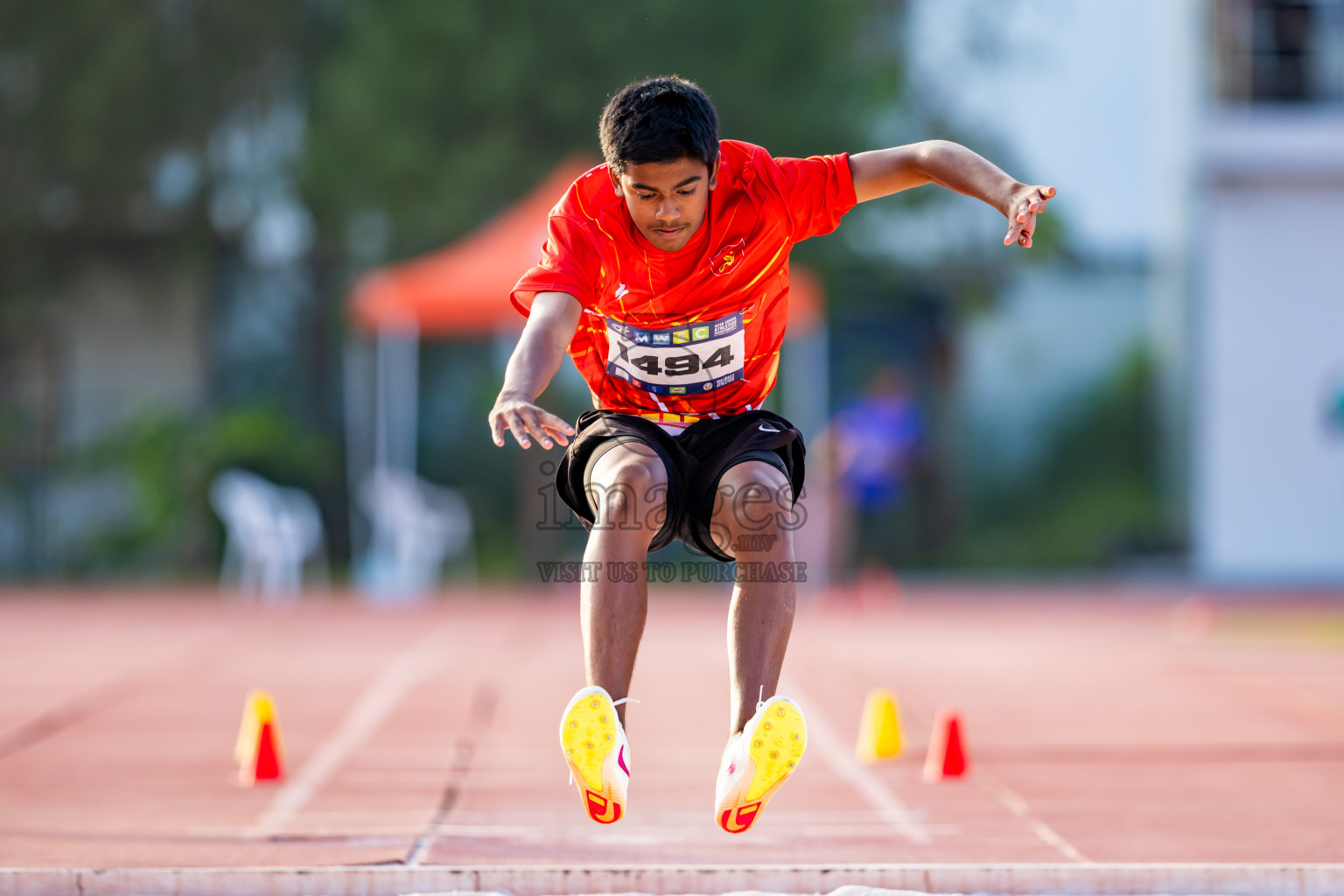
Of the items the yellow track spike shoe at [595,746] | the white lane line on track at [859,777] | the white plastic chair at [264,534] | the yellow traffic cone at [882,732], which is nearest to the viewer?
the yellow track spike shoe at [595,746]

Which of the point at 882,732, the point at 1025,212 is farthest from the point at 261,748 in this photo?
the point at 1025,212

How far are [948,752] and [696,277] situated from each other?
8.74 ft

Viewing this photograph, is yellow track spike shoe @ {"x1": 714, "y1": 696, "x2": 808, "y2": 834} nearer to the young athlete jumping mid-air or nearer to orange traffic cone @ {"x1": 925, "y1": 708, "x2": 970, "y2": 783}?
the young athlete jumping mid-air

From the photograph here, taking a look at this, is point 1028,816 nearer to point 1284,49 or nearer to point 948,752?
point 948,752

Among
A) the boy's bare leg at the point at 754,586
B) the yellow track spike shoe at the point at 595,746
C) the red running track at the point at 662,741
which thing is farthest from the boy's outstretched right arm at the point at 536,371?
the red running track at the point at 662,741

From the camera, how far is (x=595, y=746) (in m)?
3.64

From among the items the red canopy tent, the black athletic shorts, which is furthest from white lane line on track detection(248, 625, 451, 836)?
the red canopy tent

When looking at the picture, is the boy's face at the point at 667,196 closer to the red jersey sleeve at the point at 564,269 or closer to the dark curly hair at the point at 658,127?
the dark curly hair at the point at 658,127

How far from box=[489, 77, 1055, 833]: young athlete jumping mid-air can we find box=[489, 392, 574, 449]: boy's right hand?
0.11 feet

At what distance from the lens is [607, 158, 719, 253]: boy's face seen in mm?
3705

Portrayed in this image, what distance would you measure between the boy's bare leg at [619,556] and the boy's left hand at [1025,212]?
1026 mm

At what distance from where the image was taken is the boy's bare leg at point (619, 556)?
3.76 metres

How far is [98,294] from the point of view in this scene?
55.4 feet

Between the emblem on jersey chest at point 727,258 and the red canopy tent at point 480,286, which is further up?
the red canopy tent at point 480,286
